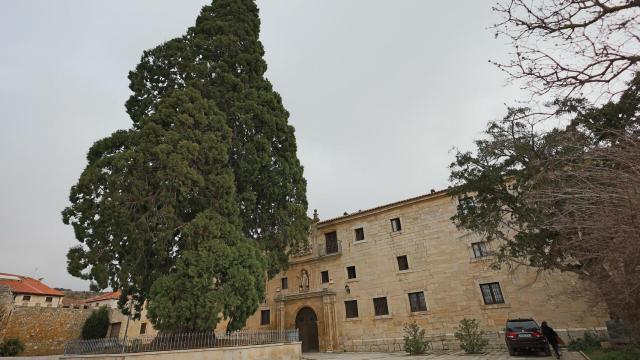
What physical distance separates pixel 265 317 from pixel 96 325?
16408mm

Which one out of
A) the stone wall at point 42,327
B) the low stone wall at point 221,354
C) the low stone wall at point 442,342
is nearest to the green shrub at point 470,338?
the low stone wall at point 442,342

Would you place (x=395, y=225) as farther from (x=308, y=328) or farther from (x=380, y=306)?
(x=308, y=328)

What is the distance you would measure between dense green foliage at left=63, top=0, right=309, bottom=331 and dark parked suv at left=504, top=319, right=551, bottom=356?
9128mm

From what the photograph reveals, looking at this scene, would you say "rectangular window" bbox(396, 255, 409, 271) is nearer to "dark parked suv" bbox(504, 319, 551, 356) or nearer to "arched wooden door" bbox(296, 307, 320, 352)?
"arched wooden door" bbox(296, 307, 320, 352)

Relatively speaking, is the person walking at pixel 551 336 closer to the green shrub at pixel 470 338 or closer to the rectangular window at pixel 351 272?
the green shrub at pixel 470 338

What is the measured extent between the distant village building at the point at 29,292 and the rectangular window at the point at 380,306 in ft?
101

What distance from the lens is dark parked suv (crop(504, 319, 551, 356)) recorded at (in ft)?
38.2

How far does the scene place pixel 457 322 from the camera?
53.2ft

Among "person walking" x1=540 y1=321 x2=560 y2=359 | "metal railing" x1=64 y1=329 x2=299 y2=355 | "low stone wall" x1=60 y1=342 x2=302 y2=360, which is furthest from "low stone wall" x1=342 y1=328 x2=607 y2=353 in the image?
"metal railing" x1=64 y1=329 x2=299 y2=355

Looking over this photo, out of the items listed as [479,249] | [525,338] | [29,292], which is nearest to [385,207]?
[479,249]

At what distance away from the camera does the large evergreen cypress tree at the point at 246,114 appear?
13773mm

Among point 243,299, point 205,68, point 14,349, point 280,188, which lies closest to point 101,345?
point 243,299

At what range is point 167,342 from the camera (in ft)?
31.4

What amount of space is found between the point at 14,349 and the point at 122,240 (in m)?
20.7
